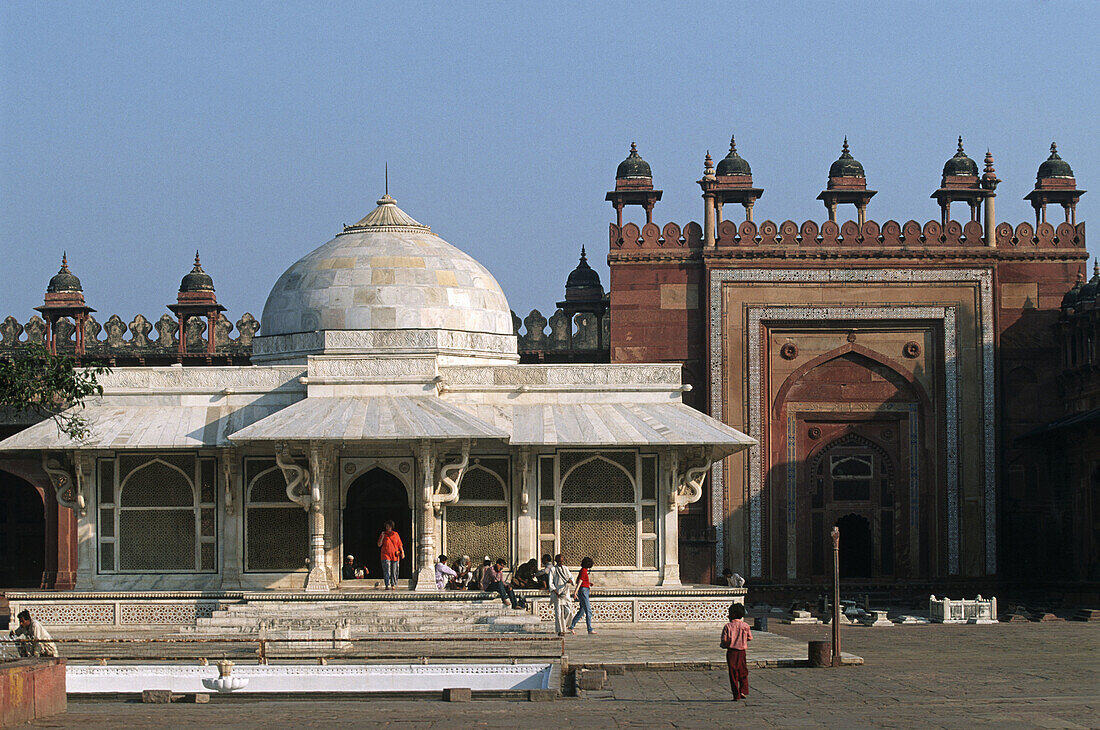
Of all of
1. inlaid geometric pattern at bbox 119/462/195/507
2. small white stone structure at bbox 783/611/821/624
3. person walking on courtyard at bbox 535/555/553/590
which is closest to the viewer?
person walking on courtyard at bbox 535/555/553/590

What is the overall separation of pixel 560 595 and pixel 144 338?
1786 centimetres

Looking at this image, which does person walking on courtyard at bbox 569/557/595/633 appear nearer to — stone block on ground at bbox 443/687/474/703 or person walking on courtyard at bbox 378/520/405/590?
person walking on courtyard at bbox 378/520/405/590

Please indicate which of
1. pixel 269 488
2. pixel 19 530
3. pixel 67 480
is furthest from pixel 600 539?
pixel 19 530

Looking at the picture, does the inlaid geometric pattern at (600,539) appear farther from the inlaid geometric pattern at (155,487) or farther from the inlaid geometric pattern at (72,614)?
the inlaid geometric pattern at (72,614)

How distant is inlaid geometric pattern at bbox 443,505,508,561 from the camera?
26.1m

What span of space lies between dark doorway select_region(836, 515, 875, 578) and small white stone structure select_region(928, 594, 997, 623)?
4694mm

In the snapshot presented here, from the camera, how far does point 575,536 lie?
26094 mm

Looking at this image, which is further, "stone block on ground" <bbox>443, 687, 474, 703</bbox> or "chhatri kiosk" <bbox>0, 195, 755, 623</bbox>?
"chhatri kiosk" <bbox>0, 195, 755, 623</bbox>

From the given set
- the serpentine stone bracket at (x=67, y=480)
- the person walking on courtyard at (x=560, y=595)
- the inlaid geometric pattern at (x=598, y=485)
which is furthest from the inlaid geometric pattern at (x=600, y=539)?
the serpentine stone bracket at (x=67, y=480)

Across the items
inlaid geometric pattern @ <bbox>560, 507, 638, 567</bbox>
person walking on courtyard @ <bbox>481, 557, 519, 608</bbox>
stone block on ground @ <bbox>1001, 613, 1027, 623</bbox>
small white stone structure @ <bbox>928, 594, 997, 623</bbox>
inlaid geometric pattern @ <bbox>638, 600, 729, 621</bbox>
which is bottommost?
stone block on ground @ <bbox>1001, 613, 1027, 623</bbox>

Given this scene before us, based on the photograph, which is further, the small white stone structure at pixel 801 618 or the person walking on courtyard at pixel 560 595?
the small white stone structure at pixel 801 618

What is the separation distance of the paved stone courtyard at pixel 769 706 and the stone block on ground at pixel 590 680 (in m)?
0.16

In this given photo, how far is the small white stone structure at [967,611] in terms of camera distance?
90.8 ft

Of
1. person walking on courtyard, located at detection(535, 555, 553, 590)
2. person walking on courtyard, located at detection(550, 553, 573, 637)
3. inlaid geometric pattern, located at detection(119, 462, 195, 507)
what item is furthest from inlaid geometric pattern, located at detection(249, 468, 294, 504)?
person walking on courtyard, located at detection(550, 553, 573, 637)
